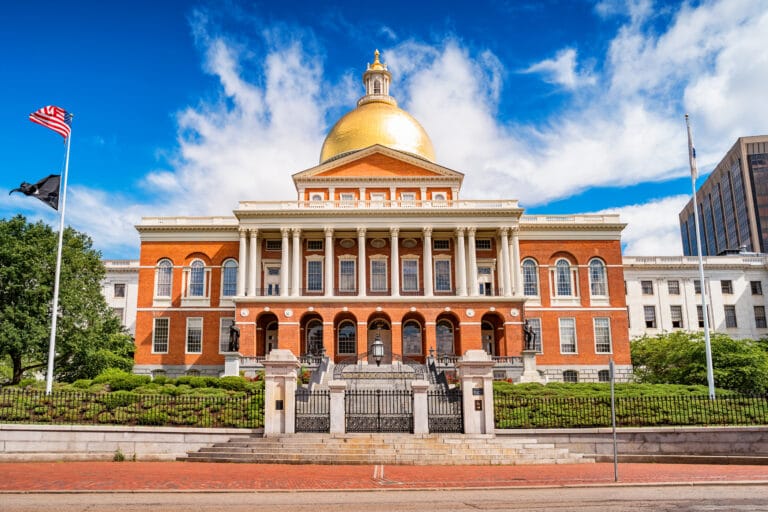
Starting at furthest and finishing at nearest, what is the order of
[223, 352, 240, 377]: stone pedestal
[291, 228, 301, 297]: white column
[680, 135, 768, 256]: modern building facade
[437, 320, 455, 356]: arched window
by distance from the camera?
[680, 135, 768, 256]: modern building facade
[437, 320, 455, 356]: arched window
[291, 228, 301, 297]: white column
[223, 352, 240, 377]: stone pedestal

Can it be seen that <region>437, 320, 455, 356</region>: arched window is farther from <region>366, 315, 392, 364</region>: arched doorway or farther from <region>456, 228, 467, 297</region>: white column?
<region>366, 315, 392, 364</region>: arched doorway

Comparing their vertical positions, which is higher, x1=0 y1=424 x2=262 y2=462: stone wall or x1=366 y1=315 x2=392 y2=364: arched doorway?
x1=366 y1=315 x2=392 y2=364: arched doorway

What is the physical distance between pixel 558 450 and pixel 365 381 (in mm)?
17041

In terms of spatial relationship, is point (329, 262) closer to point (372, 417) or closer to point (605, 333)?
point (605, 333)

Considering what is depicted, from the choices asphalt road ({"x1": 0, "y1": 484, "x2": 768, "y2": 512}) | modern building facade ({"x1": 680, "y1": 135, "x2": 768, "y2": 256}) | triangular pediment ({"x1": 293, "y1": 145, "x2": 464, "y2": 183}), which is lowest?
asphalt road ({"x1": 0, "y1": 484, "x2": 768, "y2": 512})

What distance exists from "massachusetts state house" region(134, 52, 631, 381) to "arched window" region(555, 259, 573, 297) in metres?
0.08

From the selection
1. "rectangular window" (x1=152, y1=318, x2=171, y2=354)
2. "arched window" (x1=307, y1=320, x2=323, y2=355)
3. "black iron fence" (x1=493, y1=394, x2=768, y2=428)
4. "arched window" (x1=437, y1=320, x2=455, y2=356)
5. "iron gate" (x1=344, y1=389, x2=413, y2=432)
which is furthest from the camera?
"rectangular window" (x1=152, y1=318, x2=171, y2=354)

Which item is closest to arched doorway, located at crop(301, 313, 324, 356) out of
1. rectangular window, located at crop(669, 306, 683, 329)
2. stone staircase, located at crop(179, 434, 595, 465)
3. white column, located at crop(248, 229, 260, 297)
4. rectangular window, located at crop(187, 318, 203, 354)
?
white column, located at crop(248, 229, 260, 297)

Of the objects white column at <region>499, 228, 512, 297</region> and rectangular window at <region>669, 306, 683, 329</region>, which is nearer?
white column at <region>499, 228, 512, 297</region>

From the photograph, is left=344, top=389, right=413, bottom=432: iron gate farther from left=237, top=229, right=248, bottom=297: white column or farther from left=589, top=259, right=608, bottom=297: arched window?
left=589, top=259, right=608, bottom=297: arched window

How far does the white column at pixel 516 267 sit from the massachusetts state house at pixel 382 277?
0.36 ft

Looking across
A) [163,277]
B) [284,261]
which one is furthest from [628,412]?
[163,277]

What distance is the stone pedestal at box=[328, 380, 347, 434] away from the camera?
64.4 feet

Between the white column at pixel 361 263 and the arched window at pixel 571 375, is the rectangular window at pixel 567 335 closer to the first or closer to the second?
the arched window at pixel 571 375
